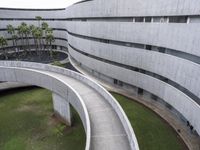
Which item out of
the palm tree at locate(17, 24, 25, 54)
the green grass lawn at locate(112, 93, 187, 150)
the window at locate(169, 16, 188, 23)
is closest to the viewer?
the green grass lawn at locate(112, 93, 187, 150)

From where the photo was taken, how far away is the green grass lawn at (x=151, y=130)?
19.0 m

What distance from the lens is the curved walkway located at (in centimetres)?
1310

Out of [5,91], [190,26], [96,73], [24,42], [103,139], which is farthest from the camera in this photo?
[24,42]

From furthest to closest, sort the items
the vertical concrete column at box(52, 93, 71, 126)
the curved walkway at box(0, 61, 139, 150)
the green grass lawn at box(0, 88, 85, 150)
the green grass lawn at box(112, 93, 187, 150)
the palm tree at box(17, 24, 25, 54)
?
the palm tree at box(17, 24, 25, 54) < the vertical concrete column at box(52, 93, 71, 126) < the green grass lawn at box(0, 88, 85, 150) < the green grass lawn at box(112, 93, 187, 150) < the curved walkway at box(0, 61, 139, 150)

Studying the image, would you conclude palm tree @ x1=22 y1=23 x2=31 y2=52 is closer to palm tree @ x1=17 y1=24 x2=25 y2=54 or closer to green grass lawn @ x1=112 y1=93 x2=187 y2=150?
palm tree @ x1=17 y1=24 x2=25 y2=54

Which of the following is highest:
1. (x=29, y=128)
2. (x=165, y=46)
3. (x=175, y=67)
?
(x=165, y=46)

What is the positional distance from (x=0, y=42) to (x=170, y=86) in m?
46.9

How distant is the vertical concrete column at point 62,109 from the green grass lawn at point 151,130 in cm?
868

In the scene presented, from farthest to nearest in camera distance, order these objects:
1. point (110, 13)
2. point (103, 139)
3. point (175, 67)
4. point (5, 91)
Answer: point (5, 91) < point (110, 13) < point (175, 67) < point (103, 139)

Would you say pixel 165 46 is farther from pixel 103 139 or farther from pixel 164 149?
pixel 103 139

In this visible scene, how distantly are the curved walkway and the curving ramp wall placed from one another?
8.35m

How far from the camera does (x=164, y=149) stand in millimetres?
18500

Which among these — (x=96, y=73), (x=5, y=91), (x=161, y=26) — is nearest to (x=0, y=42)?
(x=5, y=91)

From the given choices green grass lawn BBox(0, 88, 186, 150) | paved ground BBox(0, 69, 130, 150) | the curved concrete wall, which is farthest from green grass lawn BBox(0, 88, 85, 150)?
the curved concrete wall
